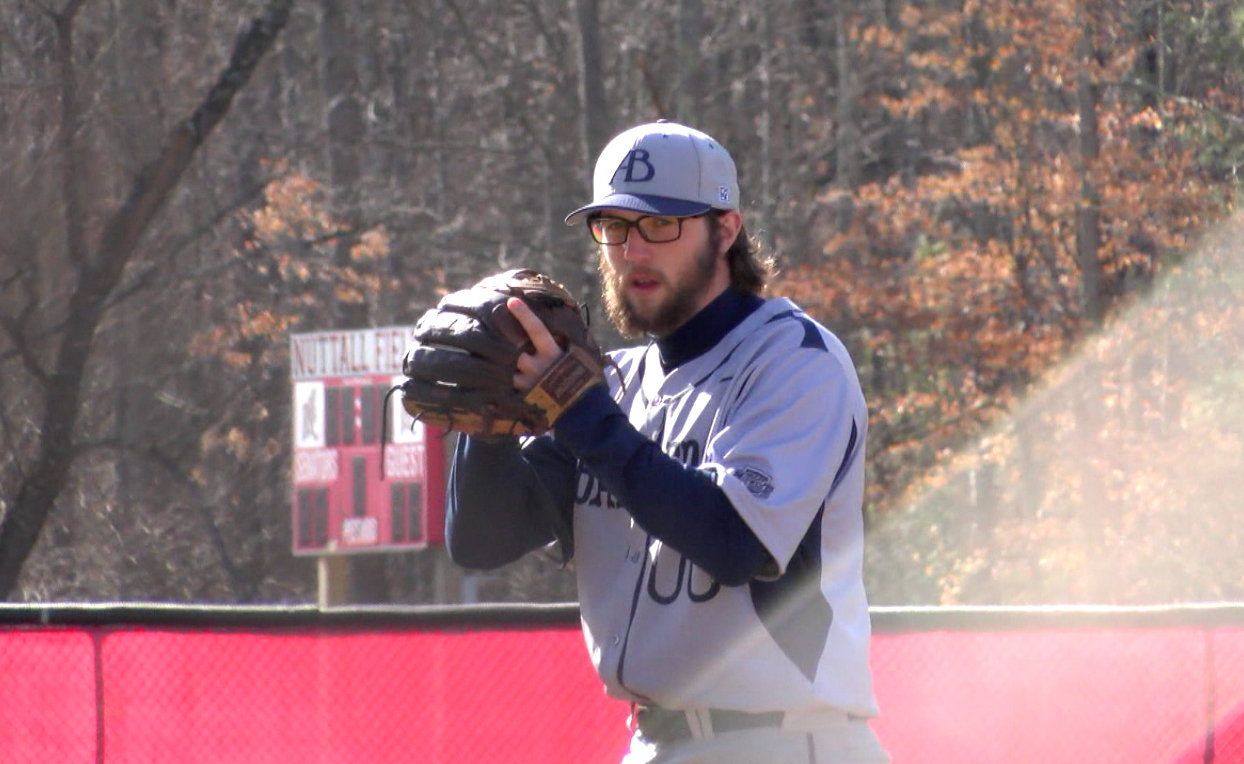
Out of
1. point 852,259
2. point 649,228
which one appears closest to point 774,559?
point 649,228

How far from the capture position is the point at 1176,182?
1534 centimetres

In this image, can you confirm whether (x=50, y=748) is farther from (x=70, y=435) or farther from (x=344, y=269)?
(x=344, y=269)

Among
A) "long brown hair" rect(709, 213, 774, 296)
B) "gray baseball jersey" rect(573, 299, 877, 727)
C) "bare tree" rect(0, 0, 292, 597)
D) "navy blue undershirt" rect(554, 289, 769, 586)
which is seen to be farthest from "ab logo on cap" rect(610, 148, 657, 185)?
"bare tree" rect(0, 0, 292, 597)

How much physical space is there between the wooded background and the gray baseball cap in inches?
339

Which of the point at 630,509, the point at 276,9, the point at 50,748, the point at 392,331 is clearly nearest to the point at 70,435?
the point at 276,9

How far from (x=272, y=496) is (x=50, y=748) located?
16433mm

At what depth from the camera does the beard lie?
2.72 m

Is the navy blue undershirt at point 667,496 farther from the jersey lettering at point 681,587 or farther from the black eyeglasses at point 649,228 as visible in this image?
the black eyeglasses at point 649,228

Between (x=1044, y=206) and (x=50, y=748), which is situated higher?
(x=1044, y=206)

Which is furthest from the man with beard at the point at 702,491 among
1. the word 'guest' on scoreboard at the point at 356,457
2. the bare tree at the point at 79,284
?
the word 'guest' on scoreboard at the point at 356,457

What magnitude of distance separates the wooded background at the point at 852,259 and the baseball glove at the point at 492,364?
8.67 m

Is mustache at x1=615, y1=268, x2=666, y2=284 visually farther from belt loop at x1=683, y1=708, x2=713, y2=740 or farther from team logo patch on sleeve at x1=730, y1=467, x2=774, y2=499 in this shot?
belt loop at x1=683, y1=708, x2=713, y2=740

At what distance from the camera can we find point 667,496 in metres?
2.36

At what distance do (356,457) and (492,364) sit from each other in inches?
402
